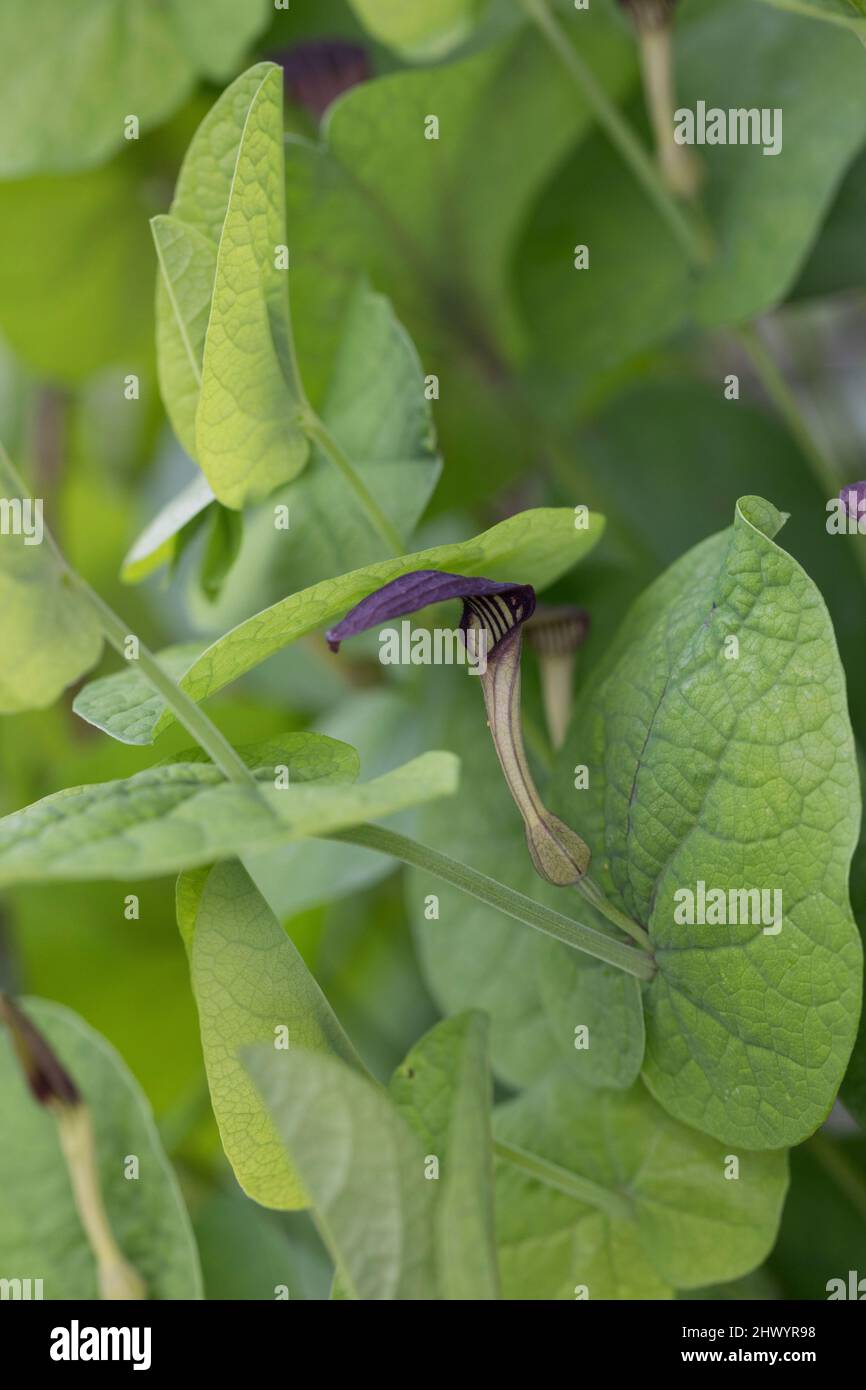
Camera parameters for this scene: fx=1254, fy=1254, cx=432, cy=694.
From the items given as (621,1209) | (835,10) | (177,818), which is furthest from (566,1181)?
(835,10)

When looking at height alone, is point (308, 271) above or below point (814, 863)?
above

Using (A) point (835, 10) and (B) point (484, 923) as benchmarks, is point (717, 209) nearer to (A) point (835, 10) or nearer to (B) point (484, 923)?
(A) point (835, 10)

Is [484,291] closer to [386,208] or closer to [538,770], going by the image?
[386,208]

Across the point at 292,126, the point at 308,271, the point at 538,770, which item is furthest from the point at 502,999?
the point at 292,126

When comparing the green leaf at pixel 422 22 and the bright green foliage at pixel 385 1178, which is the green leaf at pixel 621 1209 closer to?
the bright green foliage at pixel 385 1178

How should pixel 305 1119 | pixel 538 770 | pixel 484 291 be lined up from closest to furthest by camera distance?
1. pixel 305 1119
2. pixel 538 770
3. pixel 484 291

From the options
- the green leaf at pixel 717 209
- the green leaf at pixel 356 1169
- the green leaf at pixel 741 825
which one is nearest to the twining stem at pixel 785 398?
the green leaf at pixel 717 209

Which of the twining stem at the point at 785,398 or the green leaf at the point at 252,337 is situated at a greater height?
the twining stem at the point at 785,398
